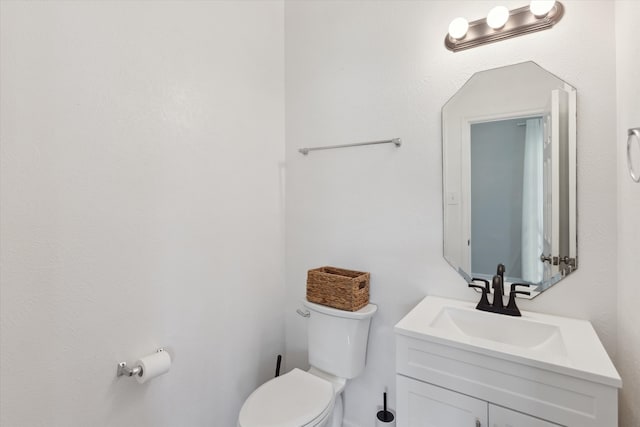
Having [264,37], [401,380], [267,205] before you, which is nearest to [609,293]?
[401,380]

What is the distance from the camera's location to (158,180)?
53.1 inches

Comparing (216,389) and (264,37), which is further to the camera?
(264,37)

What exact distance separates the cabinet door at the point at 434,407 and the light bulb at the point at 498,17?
154 centimetres

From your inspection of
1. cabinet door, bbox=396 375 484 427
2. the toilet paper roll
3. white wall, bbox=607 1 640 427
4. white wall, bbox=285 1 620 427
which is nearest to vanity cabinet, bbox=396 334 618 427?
cabinet door, bbox=396 375 484 427

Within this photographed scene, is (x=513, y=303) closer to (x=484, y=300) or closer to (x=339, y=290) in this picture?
(x=484, y=300)

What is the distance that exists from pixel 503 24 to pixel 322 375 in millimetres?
1944

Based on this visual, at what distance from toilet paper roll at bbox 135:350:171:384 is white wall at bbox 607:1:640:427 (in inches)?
66.3

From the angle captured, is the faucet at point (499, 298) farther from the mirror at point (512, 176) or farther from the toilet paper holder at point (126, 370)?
the toilet paper holder at point (126, 370)

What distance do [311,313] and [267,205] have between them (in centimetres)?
73

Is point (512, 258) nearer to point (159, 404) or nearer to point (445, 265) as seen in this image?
point (445, 265)

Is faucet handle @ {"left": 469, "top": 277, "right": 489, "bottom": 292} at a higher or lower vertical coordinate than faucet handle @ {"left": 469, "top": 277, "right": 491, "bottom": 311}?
higher

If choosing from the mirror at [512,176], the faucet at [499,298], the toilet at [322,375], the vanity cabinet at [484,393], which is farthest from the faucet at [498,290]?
the toilet at [322,375]

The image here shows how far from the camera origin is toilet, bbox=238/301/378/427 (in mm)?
1338

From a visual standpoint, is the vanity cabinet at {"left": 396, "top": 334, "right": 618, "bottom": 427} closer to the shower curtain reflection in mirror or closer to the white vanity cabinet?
the white vanity cabinet
